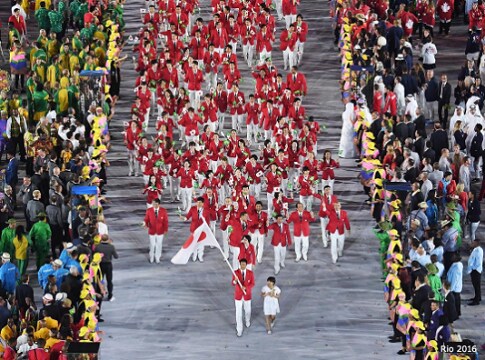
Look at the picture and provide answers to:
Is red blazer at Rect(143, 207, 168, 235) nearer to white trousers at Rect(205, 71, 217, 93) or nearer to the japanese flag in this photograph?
the japanese flag

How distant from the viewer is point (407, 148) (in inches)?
1549

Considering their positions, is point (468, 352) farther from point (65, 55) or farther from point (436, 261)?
point (65, 55)

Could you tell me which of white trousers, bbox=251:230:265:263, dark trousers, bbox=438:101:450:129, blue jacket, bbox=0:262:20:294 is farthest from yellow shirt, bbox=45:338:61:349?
dark trousers, bbox=438:101:450:129

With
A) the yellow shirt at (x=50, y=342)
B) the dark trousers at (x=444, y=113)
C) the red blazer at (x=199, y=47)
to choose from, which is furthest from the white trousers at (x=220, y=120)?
the yellow shirt at (x=50, y=342)

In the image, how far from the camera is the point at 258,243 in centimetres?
3794

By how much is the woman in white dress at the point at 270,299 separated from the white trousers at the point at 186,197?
5.51m

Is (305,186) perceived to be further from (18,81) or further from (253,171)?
(18,81)

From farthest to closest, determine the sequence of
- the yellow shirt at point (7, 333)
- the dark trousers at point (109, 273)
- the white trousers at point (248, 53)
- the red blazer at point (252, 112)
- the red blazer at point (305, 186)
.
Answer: the white trousers at point (248, 53) < the red blazer at point (252, 112) < the red blazer at point (305, 186) < the dark trousers at point (109, 273) < the yellow shirt at point (7, 333)

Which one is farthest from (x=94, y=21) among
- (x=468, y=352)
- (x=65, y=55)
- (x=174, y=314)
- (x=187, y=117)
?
(x=468, y=352)

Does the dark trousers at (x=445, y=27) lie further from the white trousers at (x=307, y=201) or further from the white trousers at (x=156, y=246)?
the white trousers at (x=156, y=246)

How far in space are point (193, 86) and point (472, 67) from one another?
24.4 ft

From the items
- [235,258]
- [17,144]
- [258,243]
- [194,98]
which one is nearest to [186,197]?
[258,243]

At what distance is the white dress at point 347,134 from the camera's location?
42.0 meters

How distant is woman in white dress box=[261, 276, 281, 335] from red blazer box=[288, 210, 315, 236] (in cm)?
287
